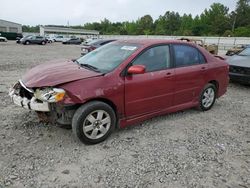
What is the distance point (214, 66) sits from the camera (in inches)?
206

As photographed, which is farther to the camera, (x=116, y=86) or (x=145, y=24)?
(x=145, y=24)

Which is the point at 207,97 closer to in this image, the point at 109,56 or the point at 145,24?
the point at 109,56

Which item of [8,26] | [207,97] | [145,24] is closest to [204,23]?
[145,24]

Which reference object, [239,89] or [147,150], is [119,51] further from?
[239,89]

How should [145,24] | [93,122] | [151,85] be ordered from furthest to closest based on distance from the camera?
[145,24]
[151,85]
[93,122]

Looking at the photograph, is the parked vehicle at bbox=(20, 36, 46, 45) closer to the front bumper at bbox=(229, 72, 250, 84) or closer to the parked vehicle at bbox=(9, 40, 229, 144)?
the front bumper at bbox=(229, 72, 250, 84)

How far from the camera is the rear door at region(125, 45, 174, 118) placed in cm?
388

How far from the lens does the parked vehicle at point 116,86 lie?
342cm

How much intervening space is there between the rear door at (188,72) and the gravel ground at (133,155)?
0.51 m

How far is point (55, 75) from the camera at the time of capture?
11.8 feet

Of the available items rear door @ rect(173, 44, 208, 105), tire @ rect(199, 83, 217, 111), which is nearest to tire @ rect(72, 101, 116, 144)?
rear door @ rect(173, 44, 208, 105)

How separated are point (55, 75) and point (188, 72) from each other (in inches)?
99.5

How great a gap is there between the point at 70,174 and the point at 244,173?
2256mm

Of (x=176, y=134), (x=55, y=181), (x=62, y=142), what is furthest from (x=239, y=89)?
(x=55, y=181)
